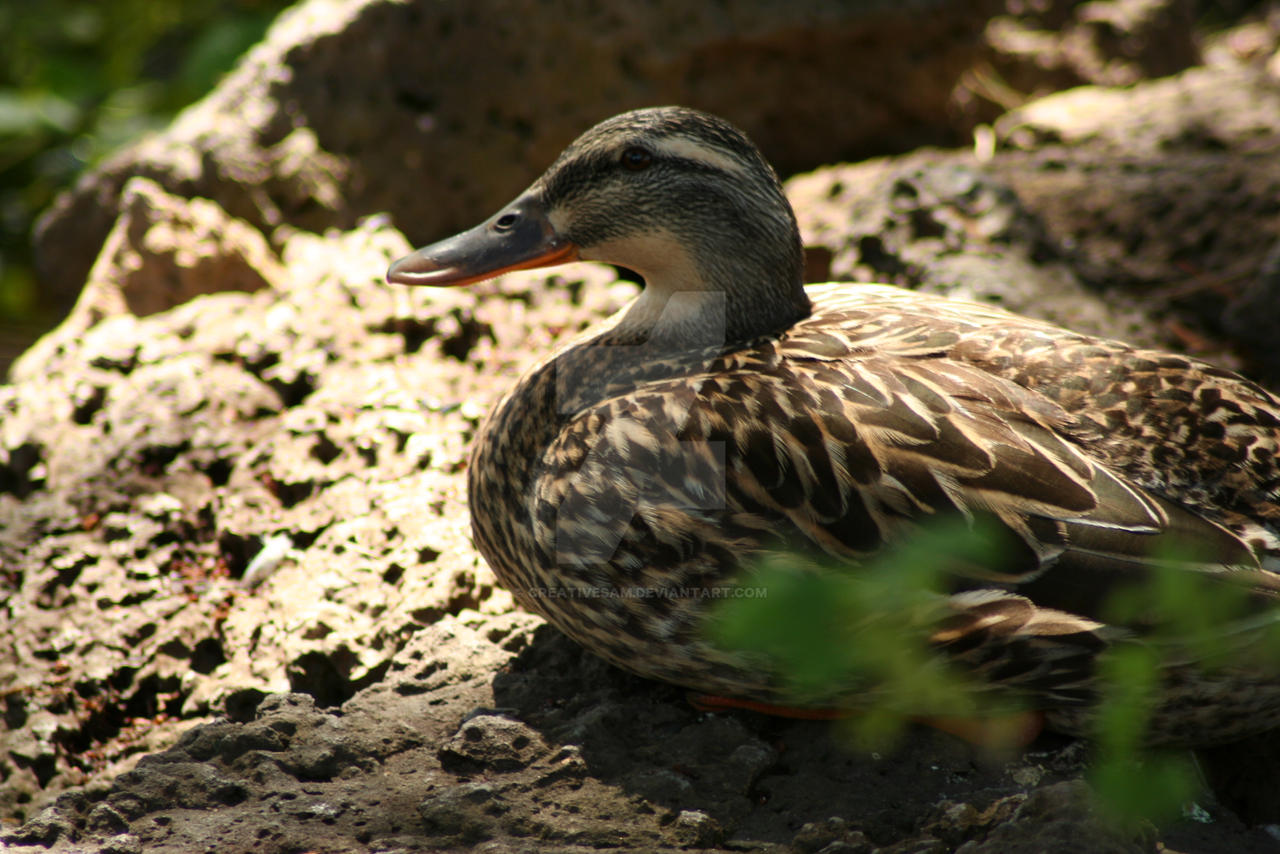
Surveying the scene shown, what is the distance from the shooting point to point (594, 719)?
2744mm

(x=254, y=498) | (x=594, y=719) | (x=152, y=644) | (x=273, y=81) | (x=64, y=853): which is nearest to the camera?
(x=64, y=853)

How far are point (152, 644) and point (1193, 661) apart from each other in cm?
277

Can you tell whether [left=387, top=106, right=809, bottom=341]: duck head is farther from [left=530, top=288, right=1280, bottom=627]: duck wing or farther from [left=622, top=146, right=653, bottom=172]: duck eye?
[left=530, top=288, right=1280, bottom=627]: duck wing

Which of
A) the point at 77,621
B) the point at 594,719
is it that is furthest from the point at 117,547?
the point at 594,719

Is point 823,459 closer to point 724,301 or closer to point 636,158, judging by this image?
point 724,301

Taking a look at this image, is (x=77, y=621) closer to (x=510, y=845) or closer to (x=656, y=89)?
(x=510, y=845)

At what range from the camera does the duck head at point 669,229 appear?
10.2 feet

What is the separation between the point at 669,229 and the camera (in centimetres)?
318

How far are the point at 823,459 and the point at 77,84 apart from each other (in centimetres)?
635

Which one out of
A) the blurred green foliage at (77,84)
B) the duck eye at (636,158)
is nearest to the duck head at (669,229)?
the duck eye at (636,158)

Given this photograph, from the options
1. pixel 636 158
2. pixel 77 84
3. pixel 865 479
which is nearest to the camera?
pixel 865 479

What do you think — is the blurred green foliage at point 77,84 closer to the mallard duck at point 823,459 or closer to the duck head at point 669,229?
the duck head at point 669,229

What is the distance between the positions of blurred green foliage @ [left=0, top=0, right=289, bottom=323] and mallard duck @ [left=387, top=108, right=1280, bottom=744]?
453 centimetres

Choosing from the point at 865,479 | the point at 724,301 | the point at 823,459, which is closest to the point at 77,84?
A: the point at 724,301
